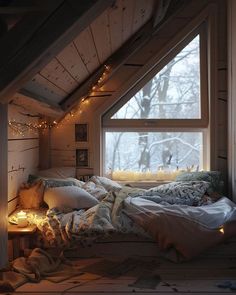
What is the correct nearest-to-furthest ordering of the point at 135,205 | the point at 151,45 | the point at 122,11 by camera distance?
the point at 122,11 → the point at 135,205 → the point at 151,45

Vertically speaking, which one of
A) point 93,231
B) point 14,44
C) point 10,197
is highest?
point 14,44

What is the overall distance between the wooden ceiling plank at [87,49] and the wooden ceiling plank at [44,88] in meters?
0.33

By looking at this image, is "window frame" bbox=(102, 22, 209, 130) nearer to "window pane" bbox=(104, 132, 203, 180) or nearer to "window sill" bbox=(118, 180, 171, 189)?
"window pane" bbox=(104, 132, 203, 180)

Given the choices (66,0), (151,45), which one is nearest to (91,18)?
(66,0)

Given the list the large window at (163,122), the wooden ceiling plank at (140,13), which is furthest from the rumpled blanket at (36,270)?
the wooden ceiling plank at (140,13)

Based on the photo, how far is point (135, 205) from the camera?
2975 millimetres

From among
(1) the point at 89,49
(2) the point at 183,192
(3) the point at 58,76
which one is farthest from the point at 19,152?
(2) the point at 183,192

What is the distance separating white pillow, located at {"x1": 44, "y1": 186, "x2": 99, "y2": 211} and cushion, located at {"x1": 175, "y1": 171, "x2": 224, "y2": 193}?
1.05 metres

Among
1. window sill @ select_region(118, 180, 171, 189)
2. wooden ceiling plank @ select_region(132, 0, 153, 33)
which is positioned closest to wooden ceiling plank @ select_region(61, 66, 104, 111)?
wooden ceiling plank @ select_region(132, 0, 153, 33)

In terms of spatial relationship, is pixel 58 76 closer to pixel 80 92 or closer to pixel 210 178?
pixel 80 92

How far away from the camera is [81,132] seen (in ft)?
13.6

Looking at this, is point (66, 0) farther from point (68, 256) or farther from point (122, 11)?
point (68, 256)

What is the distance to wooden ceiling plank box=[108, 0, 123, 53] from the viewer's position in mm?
2508

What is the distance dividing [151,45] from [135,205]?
1892 mm
